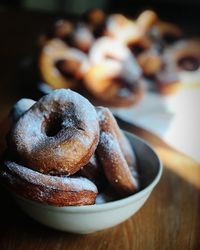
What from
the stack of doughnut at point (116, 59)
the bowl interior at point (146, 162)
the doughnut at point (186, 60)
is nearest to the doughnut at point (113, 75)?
the stack of doughnut at point (116, 59)

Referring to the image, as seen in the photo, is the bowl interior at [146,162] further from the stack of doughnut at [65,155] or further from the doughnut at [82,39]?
the doughnut at [82,39]

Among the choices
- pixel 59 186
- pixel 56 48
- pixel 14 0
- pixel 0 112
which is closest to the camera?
pixel 59 186

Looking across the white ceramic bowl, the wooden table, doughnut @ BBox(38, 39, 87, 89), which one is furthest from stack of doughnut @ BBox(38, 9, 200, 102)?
the white ceramic bowl

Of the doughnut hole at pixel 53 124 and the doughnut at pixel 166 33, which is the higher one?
the doughnut hole at pixel 53 124

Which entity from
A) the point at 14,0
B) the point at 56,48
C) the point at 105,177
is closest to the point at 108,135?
the point at 105,177

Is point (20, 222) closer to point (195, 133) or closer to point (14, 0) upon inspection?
point (195, 133)

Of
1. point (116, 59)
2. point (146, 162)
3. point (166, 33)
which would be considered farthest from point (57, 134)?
point (166, 33)
